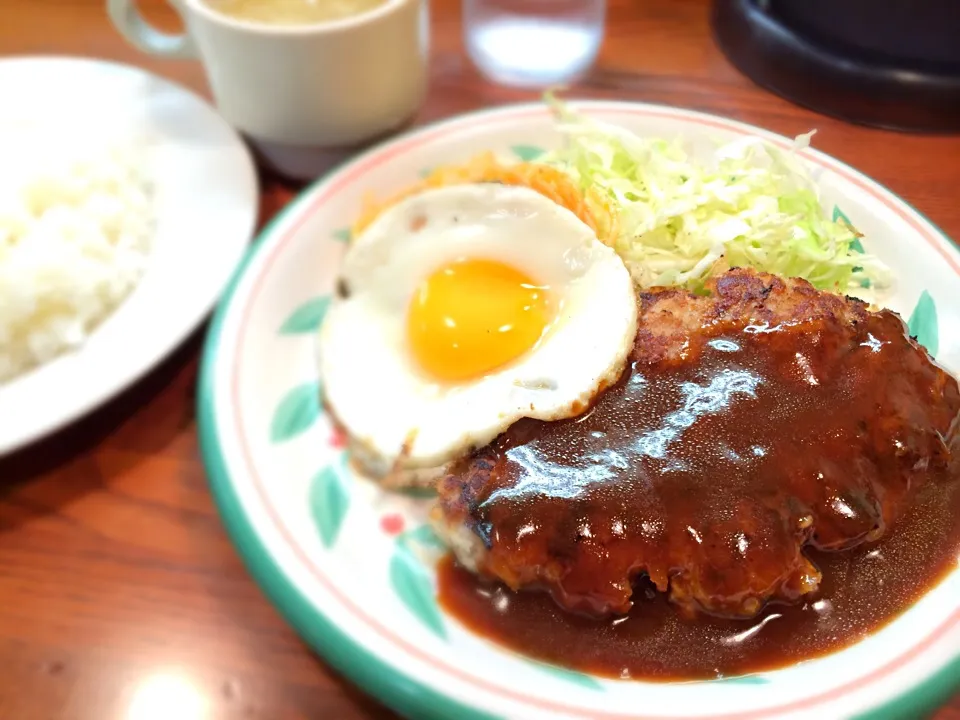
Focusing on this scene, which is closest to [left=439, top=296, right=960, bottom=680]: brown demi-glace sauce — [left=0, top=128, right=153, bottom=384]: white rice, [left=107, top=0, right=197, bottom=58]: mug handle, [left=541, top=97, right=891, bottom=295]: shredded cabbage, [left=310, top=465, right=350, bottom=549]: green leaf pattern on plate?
[left=310, top=465, right=350, bottom=549]: green leaf pattern on plate

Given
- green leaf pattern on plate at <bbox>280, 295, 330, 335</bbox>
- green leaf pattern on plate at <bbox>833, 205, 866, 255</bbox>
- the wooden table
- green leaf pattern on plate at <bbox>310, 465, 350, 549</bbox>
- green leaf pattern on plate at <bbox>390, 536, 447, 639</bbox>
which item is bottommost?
the wooden table

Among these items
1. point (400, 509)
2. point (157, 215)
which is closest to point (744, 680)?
point (400, 509)

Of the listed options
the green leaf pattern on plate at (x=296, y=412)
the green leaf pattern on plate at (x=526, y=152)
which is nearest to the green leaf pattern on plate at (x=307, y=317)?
the green leaf pattern on plate at (x=296, y=412)

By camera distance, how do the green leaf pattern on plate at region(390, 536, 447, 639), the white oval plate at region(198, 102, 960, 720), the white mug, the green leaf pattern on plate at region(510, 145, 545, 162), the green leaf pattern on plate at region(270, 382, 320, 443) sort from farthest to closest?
the green leaf pattern on plate at region(510, 145, 545, 162)
the white mug
the green leaf pattern on plate at region(270, 382, 320, 443)
the green leaf pattern on plate at region(390, 536, 447, 639)
the white oval plate at region(198, 102, 960, 720)

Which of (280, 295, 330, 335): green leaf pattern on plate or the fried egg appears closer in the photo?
the fried egg

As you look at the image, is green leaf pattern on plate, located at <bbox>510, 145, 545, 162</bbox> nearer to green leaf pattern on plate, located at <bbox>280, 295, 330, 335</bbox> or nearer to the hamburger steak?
green leaf pattern on plate, located at <bbox>280, 295, 330, 335</bbox>

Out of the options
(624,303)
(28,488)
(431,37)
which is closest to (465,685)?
(624,303)

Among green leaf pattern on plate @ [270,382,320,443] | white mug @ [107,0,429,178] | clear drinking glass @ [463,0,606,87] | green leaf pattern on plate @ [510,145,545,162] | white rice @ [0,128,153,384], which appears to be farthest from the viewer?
clear drinking glass @ [463,0,606,87]

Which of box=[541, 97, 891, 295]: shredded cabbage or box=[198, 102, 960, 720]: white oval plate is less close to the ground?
box=[541, 97, 891, 295]: shredded cabbage

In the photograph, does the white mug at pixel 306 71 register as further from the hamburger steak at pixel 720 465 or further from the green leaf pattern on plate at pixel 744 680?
the green leaf pattern on plate at pixel 744 680
